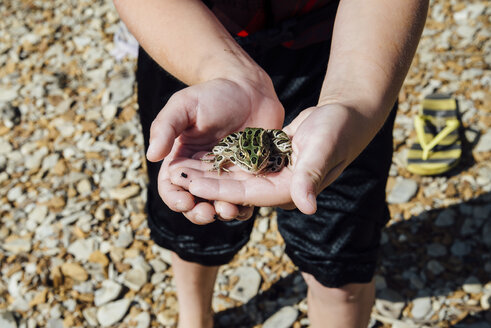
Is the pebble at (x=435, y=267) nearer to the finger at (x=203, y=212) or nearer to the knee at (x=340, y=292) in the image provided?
the knee at (x=340, y=292)

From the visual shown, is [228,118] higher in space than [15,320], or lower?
higher

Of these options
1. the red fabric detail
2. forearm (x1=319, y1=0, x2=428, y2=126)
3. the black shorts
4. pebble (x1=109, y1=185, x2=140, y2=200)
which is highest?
forearm (x1=319, y1=0, x2=428, y2=126)

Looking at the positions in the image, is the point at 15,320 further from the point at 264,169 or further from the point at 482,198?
the point at 482,198

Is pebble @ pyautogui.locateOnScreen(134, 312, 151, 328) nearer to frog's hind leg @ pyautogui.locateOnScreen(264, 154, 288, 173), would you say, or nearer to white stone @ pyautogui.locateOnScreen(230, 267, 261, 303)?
white stone @ pyautogui.locateOnScreen(230, 267, 261, 303)

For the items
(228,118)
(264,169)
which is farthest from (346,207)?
(228,118)

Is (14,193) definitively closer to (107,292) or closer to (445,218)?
(107,292)

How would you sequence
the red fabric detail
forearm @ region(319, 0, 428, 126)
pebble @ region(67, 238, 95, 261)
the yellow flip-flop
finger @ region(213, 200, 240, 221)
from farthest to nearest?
the yellow flip-flop
pebble @ region(67, 238, 95, 261)
the red fabric detail
forearm @ region(319, 0, 428, 126)
finger @ region(213, 200, 240, 221)

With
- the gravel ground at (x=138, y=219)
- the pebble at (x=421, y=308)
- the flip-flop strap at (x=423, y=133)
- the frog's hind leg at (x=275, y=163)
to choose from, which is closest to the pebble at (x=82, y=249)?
the gravel ground at (x=138, y=219)

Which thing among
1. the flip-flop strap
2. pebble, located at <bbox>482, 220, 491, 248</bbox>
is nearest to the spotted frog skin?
pebble, located at <bbox>482, 220, 491, 248</bbox>
